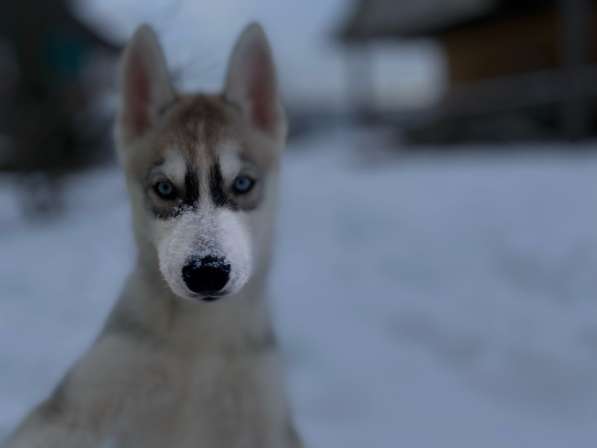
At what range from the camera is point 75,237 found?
25.8 ft

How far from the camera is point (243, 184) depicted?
2.63m

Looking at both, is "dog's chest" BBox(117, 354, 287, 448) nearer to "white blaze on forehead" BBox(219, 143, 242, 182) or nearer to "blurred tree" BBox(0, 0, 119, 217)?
"white blaze on forehead" BBox(219, 143, 242, 182)

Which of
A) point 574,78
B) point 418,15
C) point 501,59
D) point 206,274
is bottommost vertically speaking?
point 206,274

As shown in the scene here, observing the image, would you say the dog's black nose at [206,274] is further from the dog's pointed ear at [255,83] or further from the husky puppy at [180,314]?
the dog's pointed ear at [255,83]

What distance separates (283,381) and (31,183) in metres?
7.48

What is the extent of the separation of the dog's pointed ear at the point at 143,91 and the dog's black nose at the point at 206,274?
3.10 ft

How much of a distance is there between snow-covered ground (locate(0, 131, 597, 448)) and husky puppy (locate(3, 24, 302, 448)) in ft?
3.57

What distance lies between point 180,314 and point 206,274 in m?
0.60

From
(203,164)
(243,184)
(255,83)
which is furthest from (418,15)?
(203,164)

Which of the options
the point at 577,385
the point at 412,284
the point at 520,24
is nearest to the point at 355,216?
the point at 412,284

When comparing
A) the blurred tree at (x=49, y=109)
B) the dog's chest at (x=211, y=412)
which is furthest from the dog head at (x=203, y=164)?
the blurred tree at (x=49, y=109)

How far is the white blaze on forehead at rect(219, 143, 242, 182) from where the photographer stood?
2.53 meters

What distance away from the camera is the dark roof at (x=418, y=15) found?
14281mm

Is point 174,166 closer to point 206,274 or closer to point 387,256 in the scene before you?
point 206,274
